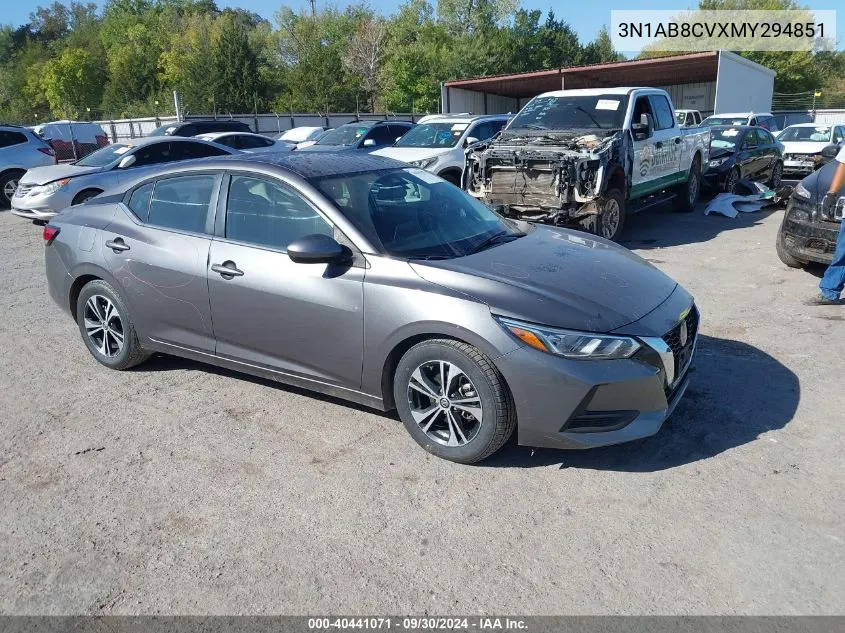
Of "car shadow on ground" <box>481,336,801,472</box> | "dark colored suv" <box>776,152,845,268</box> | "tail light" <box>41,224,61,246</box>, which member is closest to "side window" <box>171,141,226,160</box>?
"tail light" <box>41,224,61,246</box>

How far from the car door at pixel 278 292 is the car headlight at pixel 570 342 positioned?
958 millimetres

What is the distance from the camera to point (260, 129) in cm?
3631

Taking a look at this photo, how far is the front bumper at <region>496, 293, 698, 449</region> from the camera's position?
3449mm

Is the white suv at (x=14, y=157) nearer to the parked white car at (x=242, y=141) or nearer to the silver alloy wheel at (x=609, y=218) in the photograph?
the parked white car at (x=242, y=141)

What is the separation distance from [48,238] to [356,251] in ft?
9.95

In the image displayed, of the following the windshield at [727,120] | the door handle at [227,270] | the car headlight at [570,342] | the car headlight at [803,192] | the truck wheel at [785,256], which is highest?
the windshield at [727,120]

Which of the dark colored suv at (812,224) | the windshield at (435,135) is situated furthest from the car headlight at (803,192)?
the windshield at (435,135)

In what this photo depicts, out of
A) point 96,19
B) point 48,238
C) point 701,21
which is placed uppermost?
point 96,19

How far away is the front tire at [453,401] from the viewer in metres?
3.58

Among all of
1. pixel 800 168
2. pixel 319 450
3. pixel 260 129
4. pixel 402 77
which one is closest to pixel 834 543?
pixel 319 450

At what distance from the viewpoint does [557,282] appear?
3850 millimetres

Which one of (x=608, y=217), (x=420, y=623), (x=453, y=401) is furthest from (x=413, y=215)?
(x=608, y=217)

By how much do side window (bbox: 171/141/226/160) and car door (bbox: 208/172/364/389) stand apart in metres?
9.11

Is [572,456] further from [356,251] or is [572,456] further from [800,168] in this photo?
[800,168]
